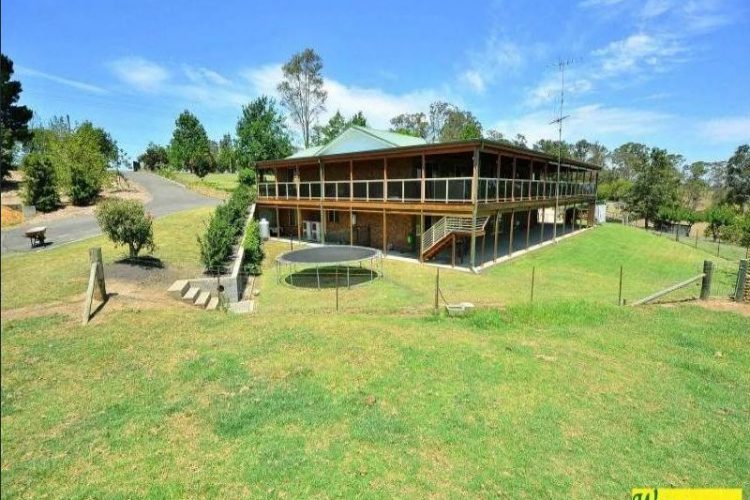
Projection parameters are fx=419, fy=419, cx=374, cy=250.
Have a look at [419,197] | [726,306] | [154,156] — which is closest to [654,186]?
[419,197]

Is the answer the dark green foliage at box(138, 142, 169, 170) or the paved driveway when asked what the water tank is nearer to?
the paved driveway

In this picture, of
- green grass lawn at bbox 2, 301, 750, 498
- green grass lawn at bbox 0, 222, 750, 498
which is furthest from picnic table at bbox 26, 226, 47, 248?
green grass lawn at bbox 2, 301, 750, 498

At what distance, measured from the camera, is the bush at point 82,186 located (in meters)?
27.7

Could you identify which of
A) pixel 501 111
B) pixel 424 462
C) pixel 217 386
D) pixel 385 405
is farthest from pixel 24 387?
pixel 501 111

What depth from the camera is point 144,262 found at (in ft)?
46.7

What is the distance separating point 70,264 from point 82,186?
1791cm

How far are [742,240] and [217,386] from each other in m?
26.7

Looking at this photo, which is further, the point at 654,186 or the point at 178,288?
the point at 654,186

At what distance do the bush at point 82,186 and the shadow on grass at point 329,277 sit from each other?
63.2 ft

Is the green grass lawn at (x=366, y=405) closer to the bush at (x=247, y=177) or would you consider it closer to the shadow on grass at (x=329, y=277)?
the shadow on grass at (x=329, y=277)

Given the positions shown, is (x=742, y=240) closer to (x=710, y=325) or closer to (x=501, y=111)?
(x=710, y=325)

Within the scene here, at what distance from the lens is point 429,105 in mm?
69875

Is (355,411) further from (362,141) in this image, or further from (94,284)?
(362,141)

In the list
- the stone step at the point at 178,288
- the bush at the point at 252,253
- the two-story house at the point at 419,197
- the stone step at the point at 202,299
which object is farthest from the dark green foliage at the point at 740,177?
the stone step at the point at 178,288
